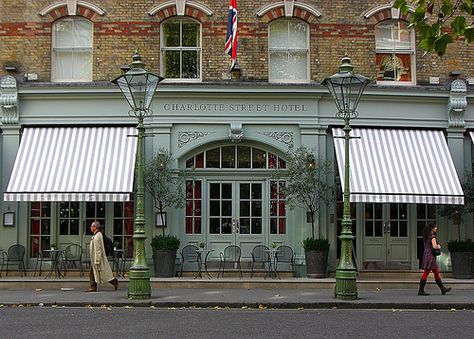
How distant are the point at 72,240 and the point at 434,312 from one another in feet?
35.0

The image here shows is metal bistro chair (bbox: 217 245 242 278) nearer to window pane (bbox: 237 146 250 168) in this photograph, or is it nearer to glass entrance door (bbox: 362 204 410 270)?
window pane (bbox: 237 146 250 168)

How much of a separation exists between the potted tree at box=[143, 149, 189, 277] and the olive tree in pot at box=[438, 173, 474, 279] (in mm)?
7428

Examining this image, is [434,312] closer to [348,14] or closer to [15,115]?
[348,14]

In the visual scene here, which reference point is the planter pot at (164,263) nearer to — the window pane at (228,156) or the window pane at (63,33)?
the window pane at (228,156)

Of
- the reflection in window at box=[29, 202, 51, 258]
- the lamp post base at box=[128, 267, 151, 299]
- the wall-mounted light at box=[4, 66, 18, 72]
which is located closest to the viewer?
the lamp post base at box=[128, 267, 151, 299]

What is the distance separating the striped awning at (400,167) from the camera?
2000 centimetres

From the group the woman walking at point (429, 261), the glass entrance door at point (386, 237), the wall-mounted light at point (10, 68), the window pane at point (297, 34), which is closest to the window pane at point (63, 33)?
the wall-mounted light at point (10, 68)

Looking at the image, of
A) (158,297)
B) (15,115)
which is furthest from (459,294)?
(15,115)

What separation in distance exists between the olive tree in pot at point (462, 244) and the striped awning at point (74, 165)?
885 centimetres

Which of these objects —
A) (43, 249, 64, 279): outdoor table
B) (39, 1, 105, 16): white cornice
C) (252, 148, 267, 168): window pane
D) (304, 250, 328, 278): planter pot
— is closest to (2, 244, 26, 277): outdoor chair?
(43, 249, 64, 279): outdoor table

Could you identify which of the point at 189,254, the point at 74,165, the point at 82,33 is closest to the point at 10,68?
the point at 82,33

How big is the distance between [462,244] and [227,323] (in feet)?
31.9

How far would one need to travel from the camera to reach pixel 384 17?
2148cm

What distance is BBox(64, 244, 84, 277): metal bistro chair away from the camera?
2080 centimetres
